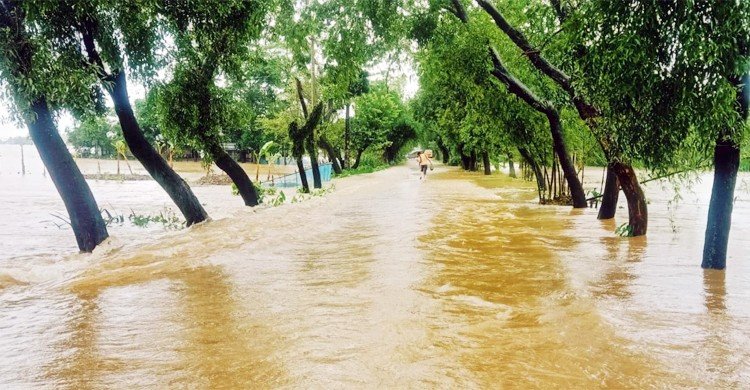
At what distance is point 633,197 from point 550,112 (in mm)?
4443

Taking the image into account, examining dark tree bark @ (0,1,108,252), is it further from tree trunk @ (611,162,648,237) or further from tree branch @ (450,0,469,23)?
tree trunk @ (611,162,648,237)

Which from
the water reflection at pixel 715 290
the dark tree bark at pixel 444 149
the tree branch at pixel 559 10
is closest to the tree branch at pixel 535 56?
the tree branch at pixel 559 10

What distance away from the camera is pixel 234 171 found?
1692cm

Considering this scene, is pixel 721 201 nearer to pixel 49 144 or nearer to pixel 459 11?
pixel 459 11

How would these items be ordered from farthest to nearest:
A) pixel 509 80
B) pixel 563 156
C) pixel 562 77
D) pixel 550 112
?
pixel 563 156
pixel 550 112
pixel 509 80
pixel 562 77

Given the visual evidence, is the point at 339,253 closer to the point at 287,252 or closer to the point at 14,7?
the point at 287,252

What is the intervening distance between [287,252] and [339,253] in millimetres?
1009

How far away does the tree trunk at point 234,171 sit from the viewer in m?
15.8

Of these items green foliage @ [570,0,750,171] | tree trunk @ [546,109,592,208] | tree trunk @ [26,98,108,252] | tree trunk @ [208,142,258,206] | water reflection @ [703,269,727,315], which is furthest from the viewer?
tree trunk @ [208,142,258,206]

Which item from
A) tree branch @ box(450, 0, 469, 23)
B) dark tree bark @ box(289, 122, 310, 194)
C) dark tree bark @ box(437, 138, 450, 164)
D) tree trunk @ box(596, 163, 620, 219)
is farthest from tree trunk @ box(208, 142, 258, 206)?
dark tree bark @ box(437, 138, 450, 164)

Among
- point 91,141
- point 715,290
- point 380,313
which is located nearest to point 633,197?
point 715,290

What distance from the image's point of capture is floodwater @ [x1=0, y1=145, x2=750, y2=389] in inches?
169

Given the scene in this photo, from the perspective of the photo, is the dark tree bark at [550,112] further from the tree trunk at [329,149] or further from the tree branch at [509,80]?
the tree trunk at [329,149]

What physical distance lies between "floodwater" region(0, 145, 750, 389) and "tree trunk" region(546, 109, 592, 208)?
4651mm
